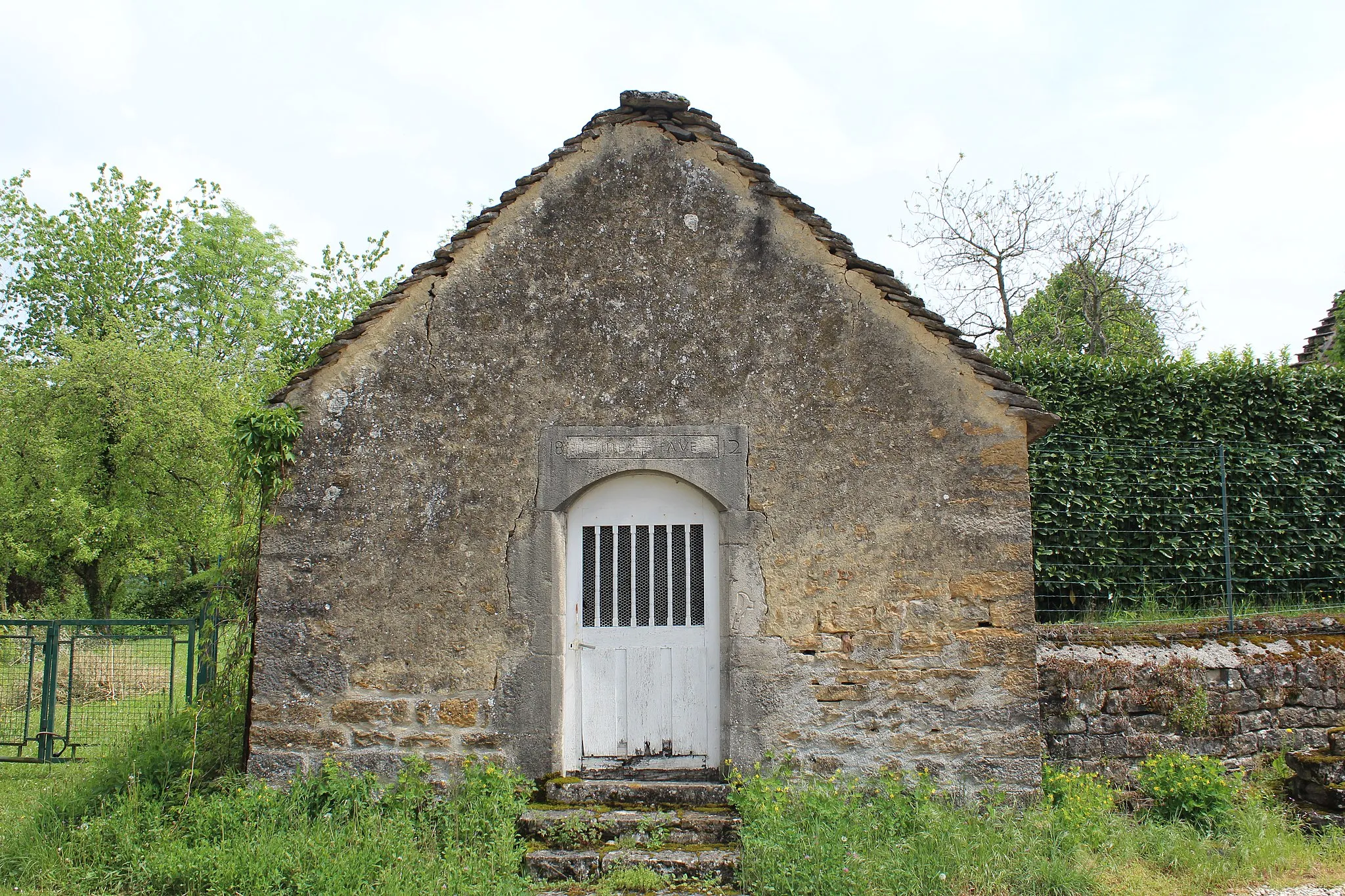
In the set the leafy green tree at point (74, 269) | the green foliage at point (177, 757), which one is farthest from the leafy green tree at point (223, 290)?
the green foliage at point (177, 757)

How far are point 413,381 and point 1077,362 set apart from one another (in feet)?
23.4

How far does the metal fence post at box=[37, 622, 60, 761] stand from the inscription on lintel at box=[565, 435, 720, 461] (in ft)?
20.8

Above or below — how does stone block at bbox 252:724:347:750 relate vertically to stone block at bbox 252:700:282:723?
below

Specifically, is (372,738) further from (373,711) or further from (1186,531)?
(1186,531)

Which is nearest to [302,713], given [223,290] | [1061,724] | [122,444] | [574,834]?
[574,834]

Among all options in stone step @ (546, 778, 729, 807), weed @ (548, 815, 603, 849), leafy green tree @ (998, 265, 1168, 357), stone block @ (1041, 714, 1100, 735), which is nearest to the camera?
weed @ (548, 815, 603, 849)

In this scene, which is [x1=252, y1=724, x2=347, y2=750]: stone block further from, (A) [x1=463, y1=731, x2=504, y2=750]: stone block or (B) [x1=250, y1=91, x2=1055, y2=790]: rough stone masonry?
(A) [x1=463, y1=731, x2=504, y2=750]: stone block

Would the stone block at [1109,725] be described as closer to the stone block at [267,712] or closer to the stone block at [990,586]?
the stone block at [990,586]

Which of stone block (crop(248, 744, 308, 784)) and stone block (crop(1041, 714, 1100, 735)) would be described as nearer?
stone block (crop(248, 744, 308, 784))

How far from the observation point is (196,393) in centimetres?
1666

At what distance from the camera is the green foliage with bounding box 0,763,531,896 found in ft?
16.3

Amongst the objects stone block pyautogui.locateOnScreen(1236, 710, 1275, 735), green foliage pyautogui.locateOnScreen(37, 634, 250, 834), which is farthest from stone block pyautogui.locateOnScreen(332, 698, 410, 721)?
stone block pyautogui.locateOnScreen(1236, 710, 1275, 735)

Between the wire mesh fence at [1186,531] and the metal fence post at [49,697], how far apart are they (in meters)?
9.80

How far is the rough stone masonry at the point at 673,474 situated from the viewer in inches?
231
